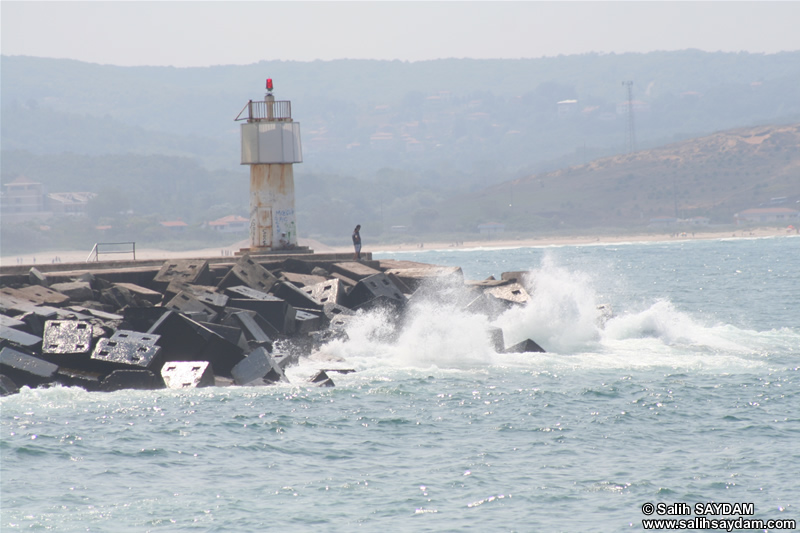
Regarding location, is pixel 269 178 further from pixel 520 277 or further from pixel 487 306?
pixel 487 306

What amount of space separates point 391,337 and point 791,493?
999cm

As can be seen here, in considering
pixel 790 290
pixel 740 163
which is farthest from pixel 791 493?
pixel 740 163

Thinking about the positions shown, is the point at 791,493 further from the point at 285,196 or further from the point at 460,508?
the point at 285,196

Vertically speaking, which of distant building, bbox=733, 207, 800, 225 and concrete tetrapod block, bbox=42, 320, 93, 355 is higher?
distant building, bbox=733, 207, 800, 225

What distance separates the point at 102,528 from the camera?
8719mm

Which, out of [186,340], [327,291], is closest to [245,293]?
[327,291]

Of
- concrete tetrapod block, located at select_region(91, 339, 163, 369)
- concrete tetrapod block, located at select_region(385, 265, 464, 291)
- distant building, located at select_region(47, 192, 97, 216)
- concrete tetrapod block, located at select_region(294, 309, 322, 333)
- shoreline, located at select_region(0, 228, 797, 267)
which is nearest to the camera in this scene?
concrete tetrapod block, located at select_region(91, 339, 163, 369)

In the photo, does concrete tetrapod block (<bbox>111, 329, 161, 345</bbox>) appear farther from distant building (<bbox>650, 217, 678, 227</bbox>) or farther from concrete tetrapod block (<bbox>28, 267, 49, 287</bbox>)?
distant building (<bbox>650, 217, 678, 227</bbox>)

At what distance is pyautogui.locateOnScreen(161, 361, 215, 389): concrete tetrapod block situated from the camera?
14.2 meters

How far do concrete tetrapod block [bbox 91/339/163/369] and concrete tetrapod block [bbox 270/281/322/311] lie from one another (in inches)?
206

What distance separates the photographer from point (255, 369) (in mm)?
14820

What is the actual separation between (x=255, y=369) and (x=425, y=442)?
4.00 m

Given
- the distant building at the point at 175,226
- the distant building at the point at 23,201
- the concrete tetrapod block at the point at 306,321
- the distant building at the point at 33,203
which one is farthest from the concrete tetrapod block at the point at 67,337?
the distant building at the point at 23,201

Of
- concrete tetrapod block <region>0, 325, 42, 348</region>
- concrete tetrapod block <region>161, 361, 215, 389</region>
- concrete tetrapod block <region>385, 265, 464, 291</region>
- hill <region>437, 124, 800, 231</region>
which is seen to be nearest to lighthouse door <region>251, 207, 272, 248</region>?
concrete tetrapod block <region>385, 265, 464, 291</region>
